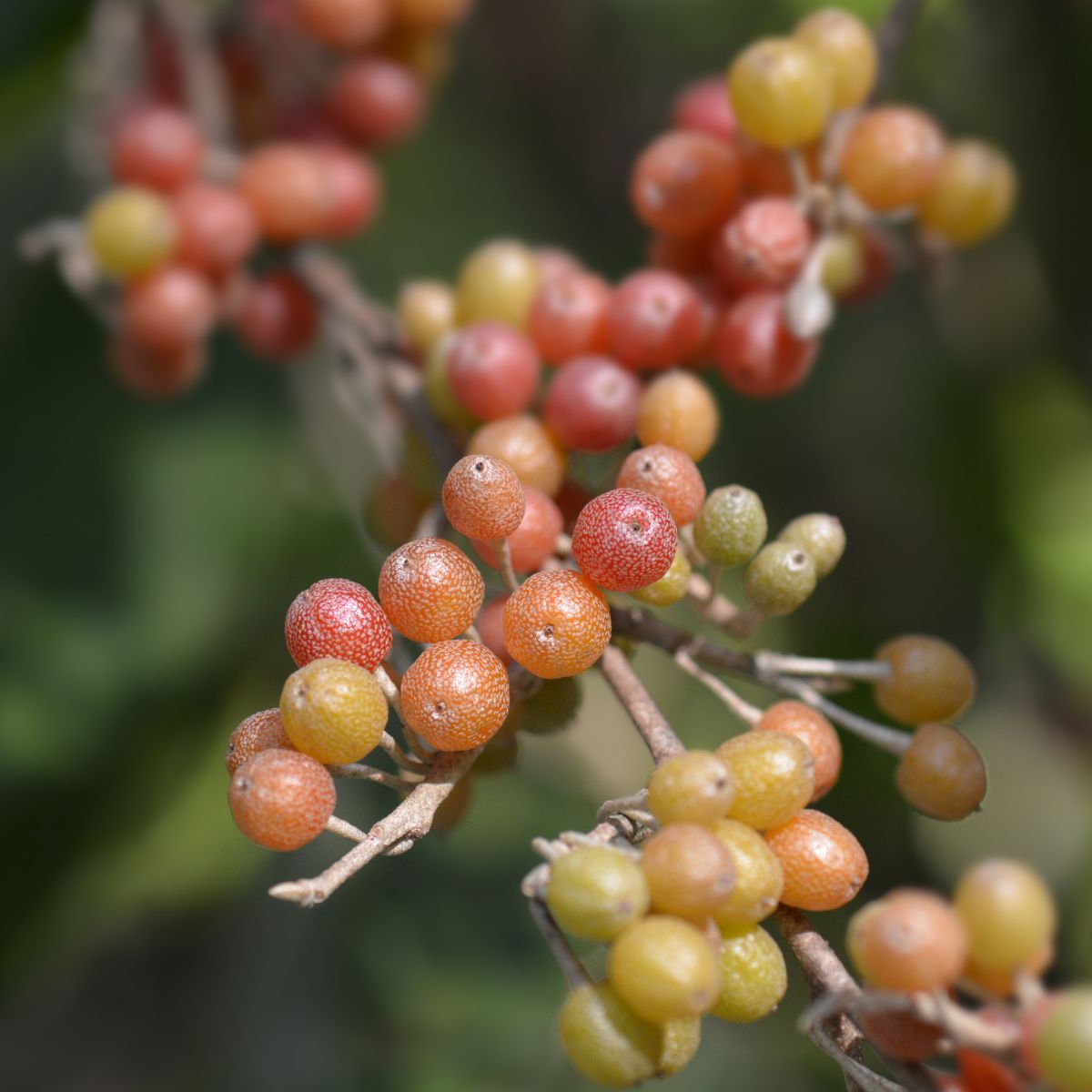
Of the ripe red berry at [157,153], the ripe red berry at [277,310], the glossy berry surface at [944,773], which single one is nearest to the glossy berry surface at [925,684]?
the glossy berry surface at [944,773]

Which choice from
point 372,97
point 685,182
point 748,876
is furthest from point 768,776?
point 372,97

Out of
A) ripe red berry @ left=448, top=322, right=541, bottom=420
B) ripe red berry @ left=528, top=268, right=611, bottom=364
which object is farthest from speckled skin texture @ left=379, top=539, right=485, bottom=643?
ripe red berry @ left=528, top=268, right=611, bottom=364

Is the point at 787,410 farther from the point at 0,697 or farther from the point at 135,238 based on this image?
the point at 0,697

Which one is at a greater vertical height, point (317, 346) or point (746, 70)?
point (317, 346)

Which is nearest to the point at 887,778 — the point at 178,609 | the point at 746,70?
the point at 746,70

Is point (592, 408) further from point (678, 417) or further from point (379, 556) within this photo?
point (379, 556)

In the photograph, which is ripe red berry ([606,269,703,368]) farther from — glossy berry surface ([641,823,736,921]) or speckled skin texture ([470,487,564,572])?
glossy berry surface ([641,823,736,921])
